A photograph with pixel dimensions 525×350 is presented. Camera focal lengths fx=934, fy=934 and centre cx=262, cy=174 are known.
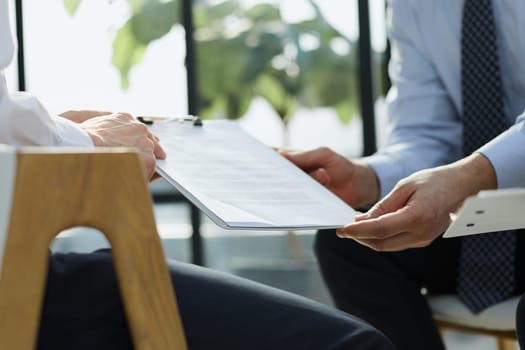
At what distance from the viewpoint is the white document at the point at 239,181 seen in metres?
1.05

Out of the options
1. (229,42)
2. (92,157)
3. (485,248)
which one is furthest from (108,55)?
(92,157)

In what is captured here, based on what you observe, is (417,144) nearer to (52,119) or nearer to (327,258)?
(327,258)

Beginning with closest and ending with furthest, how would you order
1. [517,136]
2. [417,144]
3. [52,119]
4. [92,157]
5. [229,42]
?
[92,157] → [52,119] → [517,136] → [417,144] → [229,42]

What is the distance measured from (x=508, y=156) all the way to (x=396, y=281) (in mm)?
355

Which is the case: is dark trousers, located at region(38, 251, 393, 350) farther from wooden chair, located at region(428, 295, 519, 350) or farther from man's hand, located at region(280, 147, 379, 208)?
wooden chair, located at region(428, 295, 519, 350)

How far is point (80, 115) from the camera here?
1176 mm

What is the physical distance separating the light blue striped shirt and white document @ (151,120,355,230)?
342 millimetres

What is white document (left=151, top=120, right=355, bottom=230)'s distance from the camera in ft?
3.44

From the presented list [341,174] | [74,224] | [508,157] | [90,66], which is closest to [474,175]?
[508,157]

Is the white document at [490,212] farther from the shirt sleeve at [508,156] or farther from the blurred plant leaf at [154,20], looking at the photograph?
the blurred plant leaf at [154,20]

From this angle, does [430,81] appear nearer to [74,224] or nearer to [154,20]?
[74,224]

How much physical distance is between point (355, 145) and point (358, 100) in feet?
0.45

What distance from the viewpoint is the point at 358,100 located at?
282 cm

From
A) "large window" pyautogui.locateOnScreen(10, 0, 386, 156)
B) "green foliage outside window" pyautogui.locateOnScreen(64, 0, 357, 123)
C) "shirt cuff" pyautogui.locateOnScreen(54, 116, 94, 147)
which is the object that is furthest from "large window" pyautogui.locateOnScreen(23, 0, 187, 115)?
"shirt cuff" pyautogui.locateOnScreen(54, 116, 94, 147)
